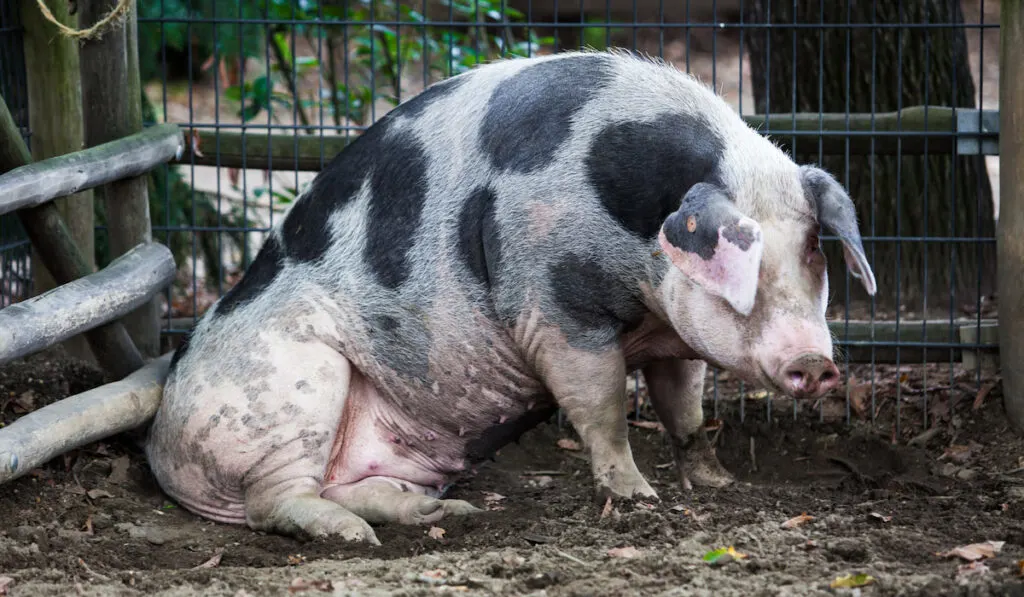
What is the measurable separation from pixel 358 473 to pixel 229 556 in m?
0.79

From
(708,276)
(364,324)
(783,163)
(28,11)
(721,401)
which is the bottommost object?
(721,401)

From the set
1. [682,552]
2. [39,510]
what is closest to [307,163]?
[39,510]

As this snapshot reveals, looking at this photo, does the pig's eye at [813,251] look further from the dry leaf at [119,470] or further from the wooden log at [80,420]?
the dry leaf at [119,470]

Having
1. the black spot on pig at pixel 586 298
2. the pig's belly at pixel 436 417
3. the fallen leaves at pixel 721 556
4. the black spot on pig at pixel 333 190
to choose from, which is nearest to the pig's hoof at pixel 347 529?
the pig's belly at pixel 436 417

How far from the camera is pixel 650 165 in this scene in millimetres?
4055

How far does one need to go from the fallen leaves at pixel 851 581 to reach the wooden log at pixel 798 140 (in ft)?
8.51

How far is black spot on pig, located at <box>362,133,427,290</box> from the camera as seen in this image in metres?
4.47

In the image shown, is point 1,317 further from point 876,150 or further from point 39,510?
point 876,150

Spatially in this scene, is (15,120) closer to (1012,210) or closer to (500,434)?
(500,434)

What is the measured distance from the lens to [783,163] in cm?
402

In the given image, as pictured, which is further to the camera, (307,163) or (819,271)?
(307,163)

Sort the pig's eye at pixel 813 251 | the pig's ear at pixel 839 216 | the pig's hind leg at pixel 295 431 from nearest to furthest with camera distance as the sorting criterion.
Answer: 1. the pig's ear at pixel 839 216
2. the pig's eye at pixel 813 251
3. the pig's hind leg at pixel 295 431

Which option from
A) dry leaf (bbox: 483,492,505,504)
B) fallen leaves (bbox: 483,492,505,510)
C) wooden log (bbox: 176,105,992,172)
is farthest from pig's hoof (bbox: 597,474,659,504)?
wooden log (bbox: 176,105,992,172)

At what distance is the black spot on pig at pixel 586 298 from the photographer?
4133mm
